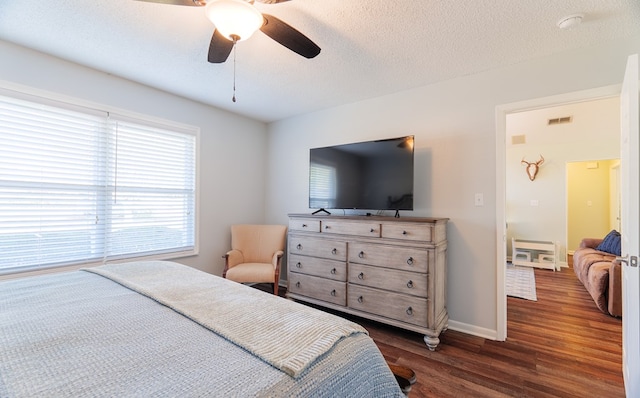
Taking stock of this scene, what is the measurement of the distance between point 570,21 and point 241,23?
2.07 metres

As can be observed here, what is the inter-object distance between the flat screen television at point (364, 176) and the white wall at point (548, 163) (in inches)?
106

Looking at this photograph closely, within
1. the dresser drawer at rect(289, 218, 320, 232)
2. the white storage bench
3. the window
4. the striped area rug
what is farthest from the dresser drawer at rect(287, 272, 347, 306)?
the white storage bench

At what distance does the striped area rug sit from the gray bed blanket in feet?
11.8

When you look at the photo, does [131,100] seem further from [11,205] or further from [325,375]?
[325,375]

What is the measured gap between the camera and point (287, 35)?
158 centimetres

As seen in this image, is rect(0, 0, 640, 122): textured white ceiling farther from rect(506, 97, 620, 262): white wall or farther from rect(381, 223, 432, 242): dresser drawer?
rect(506, 97, 620, 262): white wall

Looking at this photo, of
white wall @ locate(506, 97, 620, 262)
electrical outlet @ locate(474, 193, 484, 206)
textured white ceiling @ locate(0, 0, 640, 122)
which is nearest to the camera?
textured white ceiling @ locate(0, 0, 640, 122)

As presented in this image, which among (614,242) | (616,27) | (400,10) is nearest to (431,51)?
(400,10)

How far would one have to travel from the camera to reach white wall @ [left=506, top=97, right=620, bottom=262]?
4523mm

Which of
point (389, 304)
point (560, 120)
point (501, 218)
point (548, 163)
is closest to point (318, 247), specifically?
point (389, 304)

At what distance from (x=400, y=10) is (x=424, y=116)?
1.30 meters

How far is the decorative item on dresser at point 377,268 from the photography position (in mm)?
2332

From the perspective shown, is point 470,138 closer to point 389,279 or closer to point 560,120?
point 389,279

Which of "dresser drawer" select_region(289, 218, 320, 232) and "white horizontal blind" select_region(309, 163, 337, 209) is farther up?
"white horizontal blind" select_region(309, 163, 337, 209)
